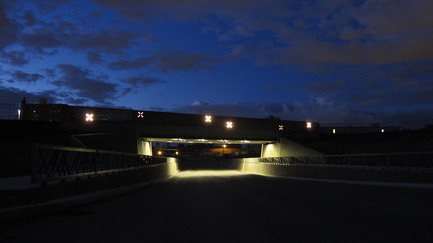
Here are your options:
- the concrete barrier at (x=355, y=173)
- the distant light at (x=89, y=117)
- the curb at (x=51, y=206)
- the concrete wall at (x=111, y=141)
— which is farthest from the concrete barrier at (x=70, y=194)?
the distant light at (x=89, y=117)

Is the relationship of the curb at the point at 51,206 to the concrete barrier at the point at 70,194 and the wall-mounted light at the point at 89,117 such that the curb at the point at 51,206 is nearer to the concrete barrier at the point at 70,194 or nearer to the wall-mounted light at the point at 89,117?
the concrete barrier at the point at 70,194

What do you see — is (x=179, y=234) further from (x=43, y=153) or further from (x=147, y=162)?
(x=147, y=162)

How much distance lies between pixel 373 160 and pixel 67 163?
2184cm

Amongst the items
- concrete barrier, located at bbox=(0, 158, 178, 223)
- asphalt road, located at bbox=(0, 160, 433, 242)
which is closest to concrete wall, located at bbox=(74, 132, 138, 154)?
concrete barrier, located at bbox=(0, 158, 178, 223)

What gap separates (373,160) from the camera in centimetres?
2584

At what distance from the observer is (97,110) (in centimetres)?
4906

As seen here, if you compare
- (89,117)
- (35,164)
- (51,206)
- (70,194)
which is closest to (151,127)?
(89,117)

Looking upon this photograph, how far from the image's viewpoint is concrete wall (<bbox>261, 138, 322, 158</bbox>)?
51.3 meters

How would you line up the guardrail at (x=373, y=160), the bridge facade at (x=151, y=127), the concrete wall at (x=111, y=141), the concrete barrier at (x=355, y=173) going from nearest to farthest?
1. the concrete barrier at (x=355, y=173)
2. the guardrail at (x=373, y=160)
3. the concrete wall at (x=111, y=141)
4. the bridge facade at (x=151, y=127)

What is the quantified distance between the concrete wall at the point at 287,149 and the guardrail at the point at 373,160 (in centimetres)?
755

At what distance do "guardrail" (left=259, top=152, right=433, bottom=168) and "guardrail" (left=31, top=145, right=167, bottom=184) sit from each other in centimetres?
1551

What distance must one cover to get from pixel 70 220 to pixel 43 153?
2429 millimetres

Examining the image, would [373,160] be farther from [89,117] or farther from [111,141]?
[89,117]

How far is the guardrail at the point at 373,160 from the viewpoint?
2065cm
